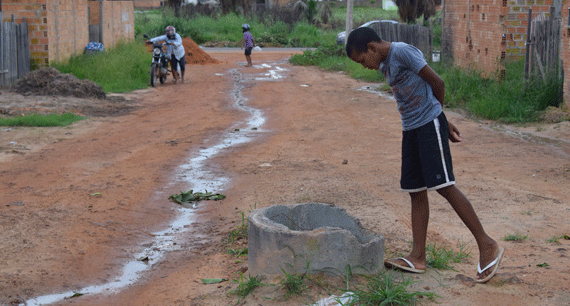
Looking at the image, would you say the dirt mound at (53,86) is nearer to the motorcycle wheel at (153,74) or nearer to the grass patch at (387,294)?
the motorcycle wheel at (153,74)

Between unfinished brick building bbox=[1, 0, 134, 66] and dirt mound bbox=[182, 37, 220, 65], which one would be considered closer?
unfinished brick building bbox=[1, 0, 134, 66]

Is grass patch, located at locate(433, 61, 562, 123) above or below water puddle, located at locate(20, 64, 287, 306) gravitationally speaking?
above

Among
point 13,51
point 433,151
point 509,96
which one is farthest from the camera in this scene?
point 13,51

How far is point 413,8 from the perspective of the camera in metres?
35.3

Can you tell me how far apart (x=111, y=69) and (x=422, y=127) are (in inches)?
551

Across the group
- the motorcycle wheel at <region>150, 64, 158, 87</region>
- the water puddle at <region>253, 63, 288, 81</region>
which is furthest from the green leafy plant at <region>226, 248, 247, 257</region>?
the water puddle at <region>253, 63, 288, 81</region>

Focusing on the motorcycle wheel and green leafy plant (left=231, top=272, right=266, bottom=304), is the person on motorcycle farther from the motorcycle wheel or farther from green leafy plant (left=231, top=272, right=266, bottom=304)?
green leafy plant (left=231, top=272, right=266, bottom=304)

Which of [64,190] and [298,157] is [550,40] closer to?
[298,157]

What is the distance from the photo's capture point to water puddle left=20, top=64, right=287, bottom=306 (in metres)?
4.08

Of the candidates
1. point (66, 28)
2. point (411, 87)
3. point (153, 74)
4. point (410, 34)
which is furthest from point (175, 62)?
point (411, 87)

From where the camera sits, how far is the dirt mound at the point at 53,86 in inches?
499

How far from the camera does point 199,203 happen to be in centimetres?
599

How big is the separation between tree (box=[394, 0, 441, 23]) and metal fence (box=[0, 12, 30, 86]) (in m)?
25.9

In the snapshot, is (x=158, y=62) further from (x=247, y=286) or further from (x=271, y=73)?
(x=247, y=286)
